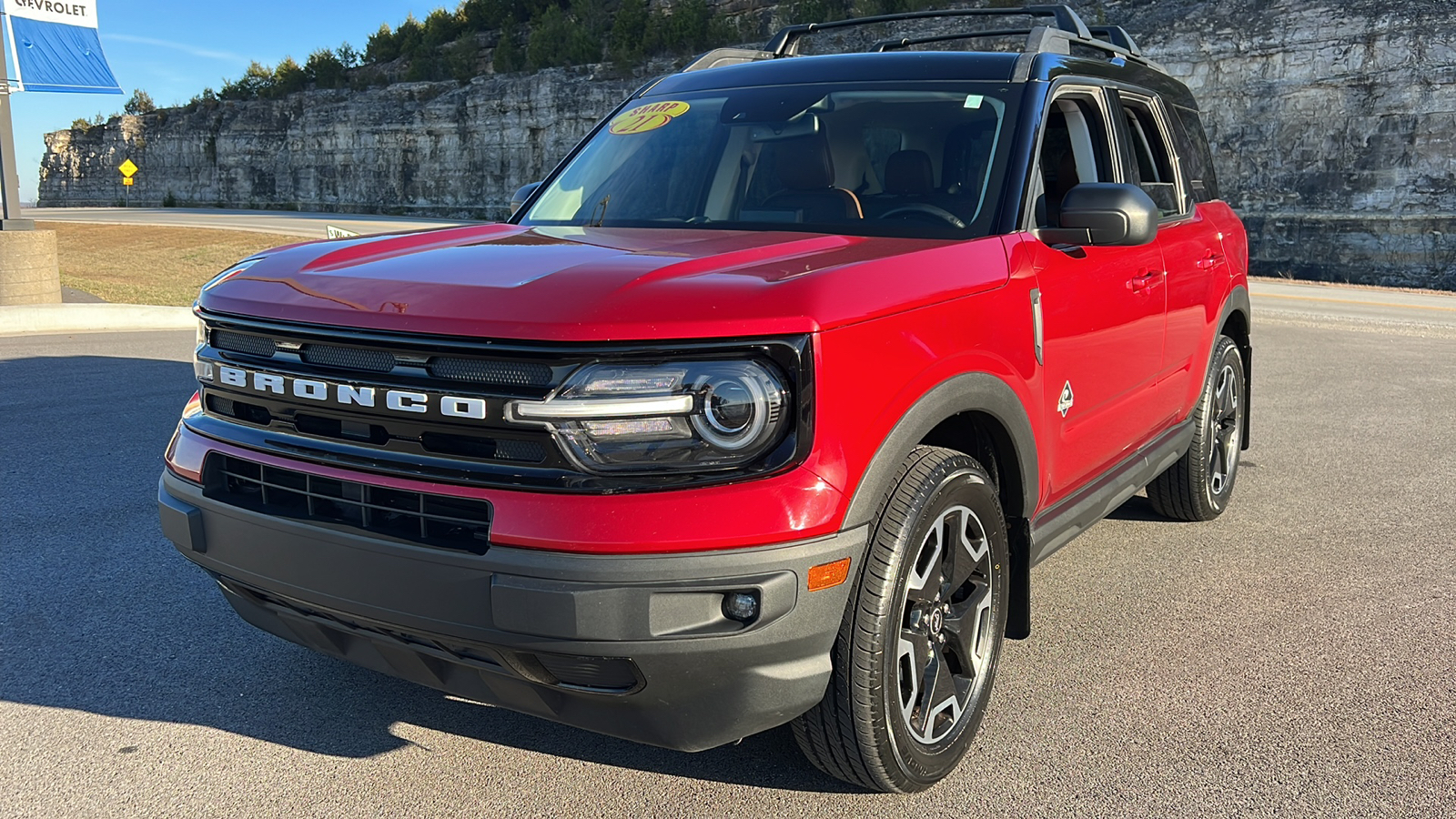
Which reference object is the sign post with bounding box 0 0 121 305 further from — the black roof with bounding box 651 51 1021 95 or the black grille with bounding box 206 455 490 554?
the black grille with bounding box 206 455 490 554

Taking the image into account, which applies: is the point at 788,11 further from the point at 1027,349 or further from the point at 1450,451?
the point at 1027,349

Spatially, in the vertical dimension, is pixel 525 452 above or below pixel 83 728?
above

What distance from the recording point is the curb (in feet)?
41.2

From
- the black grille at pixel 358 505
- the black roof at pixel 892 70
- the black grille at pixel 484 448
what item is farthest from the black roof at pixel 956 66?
the black grille at pixel 358 505

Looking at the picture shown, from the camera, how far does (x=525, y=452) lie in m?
2.41

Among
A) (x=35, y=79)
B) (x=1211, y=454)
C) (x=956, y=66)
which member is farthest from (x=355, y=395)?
(x=35, y=79)

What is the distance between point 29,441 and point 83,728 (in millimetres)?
4228

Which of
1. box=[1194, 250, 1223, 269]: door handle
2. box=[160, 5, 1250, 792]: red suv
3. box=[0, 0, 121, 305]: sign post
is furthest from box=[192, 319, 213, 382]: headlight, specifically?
box=[0, 0, 121, 305]: sign post

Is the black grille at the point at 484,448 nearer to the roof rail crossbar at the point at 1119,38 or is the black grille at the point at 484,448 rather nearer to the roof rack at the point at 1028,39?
the roof rack at the point at 1028,39

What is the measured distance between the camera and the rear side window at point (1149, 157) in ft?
14.9

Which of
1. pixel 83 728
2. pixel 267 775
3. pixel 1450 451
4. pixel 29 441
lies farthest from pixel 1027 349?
pixel 29 441

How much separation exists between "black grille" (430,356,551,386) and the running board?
175cm

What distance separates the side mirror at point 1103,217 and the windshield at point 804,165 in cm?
23

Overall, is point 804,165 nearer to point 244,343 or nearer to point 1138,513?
point 244,343
